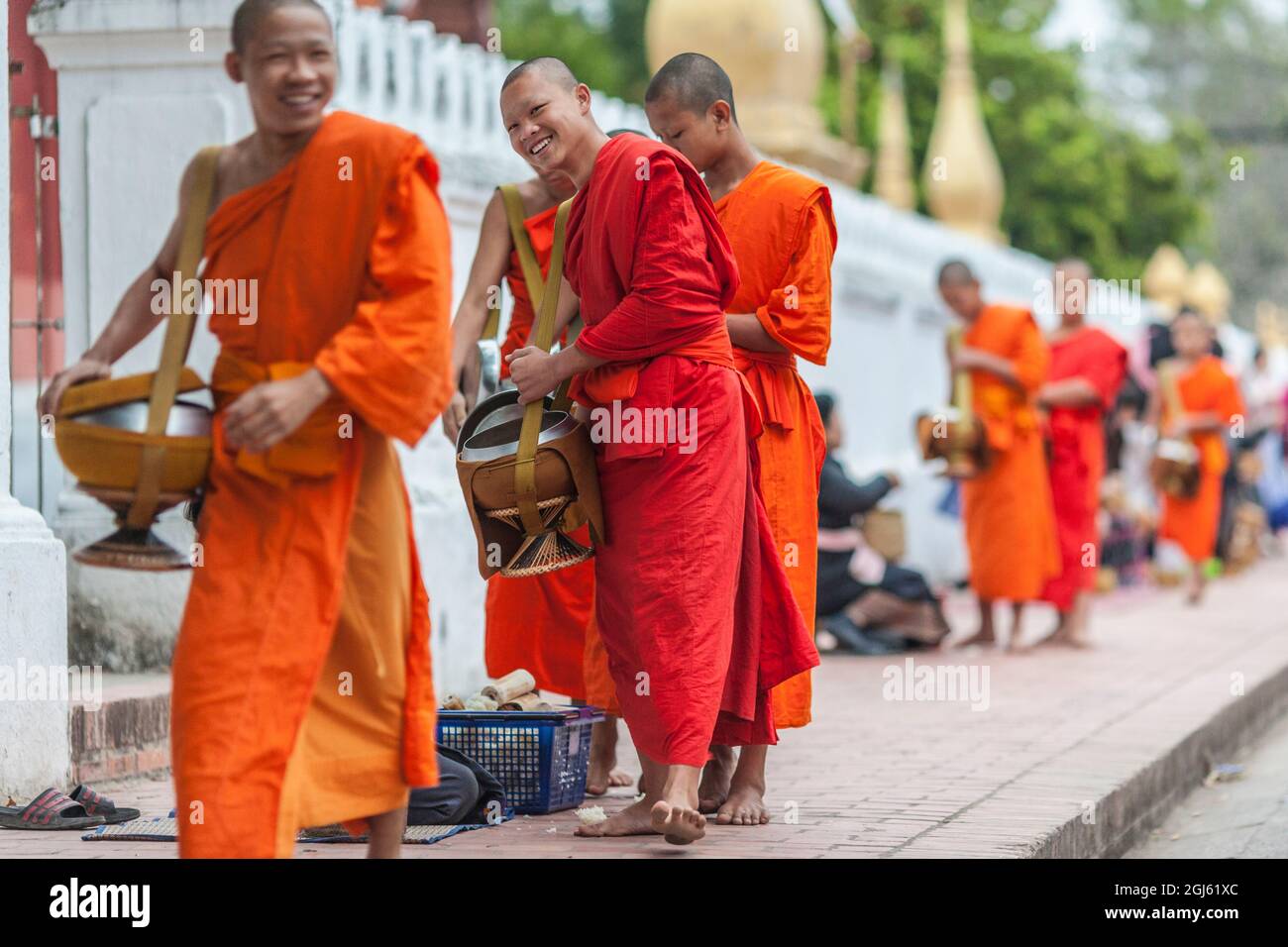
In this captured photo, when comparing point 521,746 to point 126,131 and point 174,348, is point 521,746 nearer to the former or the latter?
point 174,348

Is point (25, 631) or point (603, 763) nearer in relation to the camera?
point (25, 631)

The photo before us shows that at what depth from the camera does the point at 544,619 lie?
6418 mm

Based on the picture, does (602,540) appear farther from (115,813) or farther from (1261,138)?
(1261,138)

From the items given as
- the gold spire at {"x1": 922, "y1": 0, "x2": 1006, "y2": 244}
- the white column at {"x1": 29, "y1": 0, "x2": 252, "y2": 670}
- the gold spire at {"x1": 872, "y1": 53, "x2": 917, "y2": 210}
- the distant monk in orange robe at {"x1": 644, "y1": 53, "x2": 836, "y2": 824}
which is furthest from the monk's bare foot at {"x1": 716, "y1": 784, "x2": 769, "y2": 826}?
the gold spire at {"x1": 872, "y1": 53, "x2": 917, "y2": 210}

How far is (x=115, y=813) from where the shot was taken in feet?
19.0

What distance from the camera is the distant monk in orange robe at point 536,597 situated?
6137 mm

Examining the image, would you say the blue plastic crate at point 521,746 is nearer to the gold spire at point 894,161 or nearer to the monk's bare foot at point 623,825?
the monk's bare foot at point 623,825

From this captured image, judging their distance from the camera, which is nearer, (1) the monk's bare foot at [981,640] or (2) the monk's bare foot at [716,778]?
(2) the monk's bare foot at [716,778]

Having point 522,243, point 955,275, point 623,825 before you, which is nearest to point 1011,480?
point 955,275

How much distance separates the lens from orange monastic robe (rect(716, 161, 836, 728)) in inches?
230

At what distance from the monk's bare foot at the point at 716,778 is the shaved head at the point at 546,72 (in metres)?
1.91

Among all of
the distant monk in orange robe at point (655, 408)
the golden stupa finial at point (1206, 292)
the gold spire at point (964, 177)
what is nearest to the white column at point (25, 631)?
the distant monk in orange robe at point (655, 408)

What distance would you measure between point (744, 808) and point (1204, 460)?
32.9 ft

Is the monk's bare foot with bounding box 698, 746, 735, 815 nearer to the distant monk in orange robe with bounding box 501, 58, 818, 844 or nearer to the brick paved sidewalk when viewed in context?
the brick paved sidewalk
